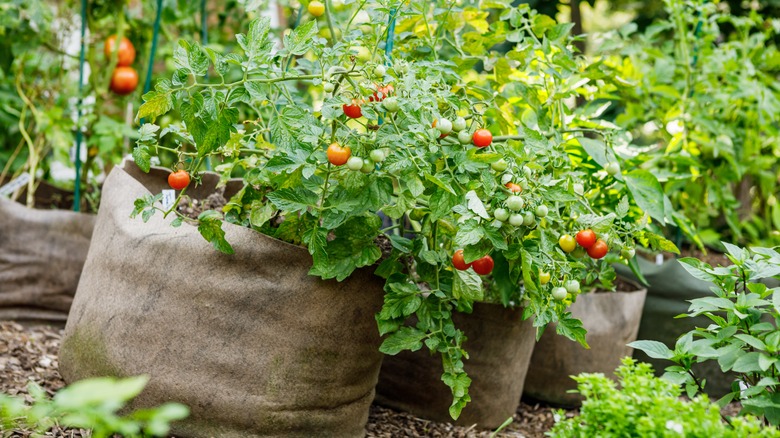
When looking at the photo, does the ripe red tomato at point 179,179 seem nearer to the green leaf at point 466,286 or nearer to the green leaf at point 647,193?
the green leaf at point 466,286

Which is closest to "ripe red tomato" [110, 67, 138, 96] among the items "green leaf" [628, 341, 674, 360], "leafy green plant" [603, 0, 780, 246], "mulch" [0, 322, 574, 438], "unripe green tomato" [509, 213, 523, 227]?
"mulch" [0, 322, 574, 438]

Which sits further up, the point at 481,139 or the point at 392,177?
the point at 481,139

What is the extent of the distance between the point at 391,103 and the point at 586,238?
1.65ft

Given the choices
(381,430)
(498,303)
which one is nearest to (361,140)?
(498,303)

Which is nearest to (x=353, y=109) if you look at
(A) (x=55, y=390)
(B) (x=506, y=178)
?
(B) (x=506, y=178)

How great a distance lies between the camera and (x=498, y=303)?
193 cm

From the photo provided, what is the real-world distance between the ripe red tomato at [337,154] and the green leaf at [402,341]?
1.35 ft

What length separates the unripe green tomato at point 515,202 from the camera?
1.37 m

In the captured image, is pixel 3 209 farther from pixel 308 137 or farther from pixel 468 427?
pixel 468 427

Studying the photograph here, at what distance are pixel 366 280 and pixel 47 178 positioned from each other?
1953 millimetres

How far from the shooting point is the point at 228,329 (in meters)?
1.57

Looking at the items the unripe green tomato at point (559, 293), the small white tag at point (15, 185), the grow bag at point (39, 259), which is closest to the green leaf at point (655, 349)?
the unripe green tomato at point (559, 293)

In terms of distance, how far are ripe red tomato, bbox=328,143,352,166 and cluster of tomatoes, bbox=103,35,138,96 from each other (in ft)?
5.79

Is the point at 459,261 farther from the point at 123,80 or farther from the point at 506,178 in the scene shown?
the point at 123,80
